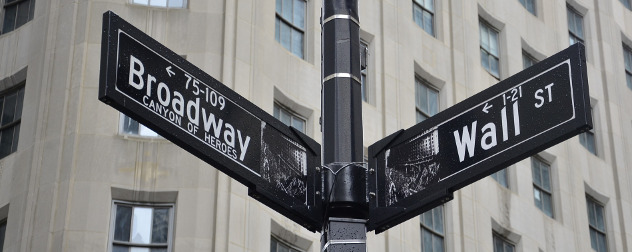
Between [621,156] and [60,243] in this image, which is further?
[621,156]

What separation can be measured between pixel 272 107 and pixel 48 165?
14.6ft

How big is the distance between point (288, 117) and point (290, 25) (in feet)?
7.24

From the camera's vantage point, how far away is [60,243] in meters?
21.2

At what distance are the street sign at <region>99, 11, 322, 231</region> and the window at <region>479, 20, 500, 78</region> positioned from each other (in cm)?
2367

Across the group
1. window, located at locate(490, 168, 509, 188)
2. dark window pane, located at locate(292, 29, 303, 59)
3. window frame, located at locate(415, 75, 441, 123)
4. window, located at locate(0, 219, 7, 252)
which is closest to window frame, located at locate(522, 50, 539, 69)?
window, located at locate(490, 168, 509, 188)

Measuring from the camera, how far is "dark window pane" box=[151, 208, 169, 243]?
2178 cm

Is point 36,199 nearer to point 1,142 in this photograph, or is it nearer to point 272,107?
point 1,142

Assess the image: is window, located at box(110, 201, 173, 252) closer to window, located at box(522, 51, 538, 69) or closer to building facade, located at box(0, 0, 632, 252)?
building facade, located at box(0, 0, 632, 252)

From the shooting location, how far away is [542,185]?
31688 mm

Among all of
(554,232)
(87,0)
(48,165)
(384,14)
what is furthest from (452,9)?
(48,165)

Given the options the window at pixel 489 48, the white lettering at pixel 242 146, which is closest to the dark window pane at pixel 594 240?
the window at pixel 489 48

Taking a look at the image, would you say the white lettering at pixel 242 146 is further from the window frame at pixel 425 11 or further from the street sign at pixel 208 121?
the window frame at pixel 425 11

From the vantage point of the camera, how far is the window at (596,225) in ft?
109

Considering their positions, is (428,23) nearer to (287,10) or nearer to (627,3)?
(287,10)
